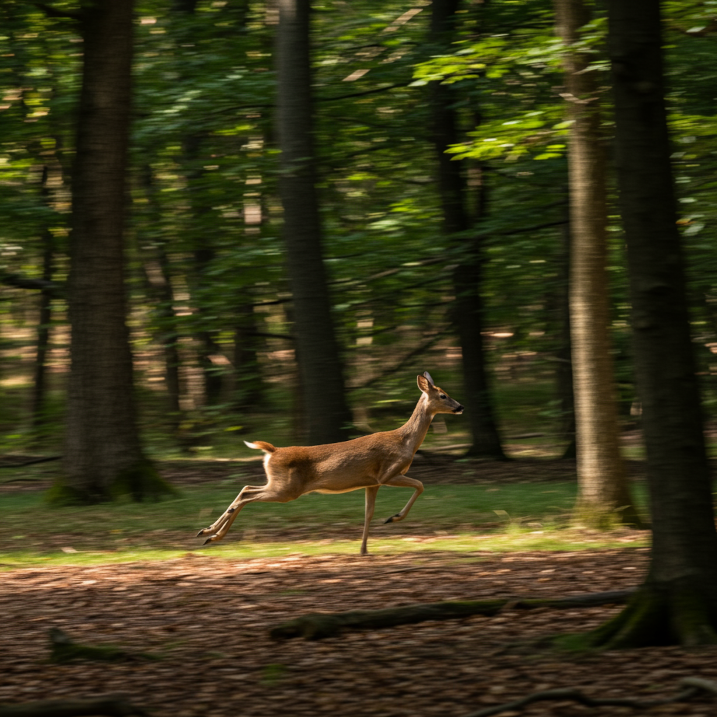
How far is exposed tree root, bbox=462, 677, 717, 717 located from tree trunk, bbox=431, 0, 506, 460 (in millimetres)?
12421

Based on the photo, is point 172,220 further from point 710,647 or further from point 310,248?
point 710,647

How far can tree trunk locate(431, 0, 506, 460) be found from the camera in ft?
58.3

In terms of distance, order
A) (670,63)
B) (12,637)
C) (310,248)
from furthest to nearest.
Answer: (310,248), (670,63), (12,637)

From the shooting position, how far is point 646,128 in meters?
6.02

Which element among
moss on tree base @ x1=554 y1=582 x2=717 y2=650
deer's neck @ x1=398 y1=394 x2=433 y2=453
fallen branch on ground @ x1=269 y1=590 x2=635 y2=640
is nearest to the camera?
moss on tree base @ x1=554 y1=582 x2=717 y2=650

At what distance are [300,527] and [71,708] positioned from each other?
768 cm

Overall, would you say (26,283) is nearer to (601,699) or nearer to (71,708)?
(71,708)

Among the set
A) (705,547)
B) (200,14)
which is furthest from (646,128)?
(200,14)

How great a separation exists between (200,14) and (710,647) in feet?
53.3

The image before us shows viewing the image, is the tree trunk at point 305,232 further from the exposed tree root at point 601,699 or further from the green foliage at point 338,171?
the exposed tree root at point 601,699

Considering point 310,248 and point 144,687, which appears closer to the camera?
point 144,687

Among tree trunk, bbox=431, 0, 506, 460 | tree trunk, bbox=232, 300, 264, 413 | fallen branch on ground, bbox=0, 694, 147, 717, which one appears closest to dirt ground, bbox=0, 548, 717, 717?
fallen branch on ground, bbox=0, 694, 147, 717

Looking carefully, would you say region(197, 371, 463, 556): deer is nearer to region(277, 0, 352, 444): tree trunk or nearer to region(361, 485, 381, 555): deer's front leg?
region(361, 485, 381, 555): deer's front leg

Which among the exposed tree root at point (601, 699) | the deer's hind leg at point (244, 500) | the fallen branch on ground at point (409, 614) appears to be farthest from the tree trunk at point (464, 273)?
the exposed tree root at point (601, 699)
